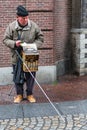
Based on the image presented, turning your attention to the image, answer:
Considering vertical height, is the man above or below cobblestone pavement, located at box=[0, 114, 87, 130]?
above

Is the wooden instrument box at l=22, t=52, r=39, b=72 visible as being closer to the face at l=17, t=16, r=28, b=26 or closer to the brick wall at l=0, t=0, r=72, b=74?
the face at l=17, t=16, r=28, b=26

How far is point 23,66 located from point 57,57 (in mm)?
3657

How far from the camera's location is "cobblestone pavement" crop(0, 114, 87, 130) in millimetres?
7176

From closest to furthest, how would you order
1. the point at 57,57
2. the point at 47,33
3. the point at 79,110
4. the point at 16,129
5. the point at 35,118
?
the point at 16,129 < the point at 35,118 < the point at 79,110 < the point at 47,33 < the point at 57,57

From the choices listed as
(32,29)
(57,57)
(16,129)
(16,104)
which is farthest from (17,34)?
(57,57)

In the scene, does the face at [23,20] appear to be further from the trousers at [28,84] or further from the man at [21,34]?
the trousers at [28,84]

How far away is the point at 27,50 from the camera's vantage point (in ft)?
27.3

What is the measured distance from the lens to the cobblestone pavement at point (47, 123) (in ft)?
23.5

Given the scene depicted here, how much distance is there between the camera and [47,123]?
7395 mm

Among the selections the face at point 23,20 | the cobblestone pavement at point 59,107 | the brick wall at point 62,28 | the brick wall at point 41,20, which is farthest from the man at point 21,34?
the brick wall at point 62,28

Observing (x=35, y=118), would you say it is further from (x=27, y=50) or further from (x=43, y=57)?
(x=43, y=57)

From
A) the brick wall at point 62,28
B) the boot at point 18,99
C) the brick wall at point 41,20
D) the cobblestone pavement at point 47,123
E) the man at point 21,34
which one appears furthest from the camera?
the brick wall at point 62,28

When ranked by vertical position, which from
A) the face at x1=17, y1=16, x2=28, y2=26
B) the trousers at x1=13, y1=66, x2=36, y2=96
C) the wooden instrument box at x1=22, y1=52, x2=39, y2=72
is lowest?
the trousers at x1=13, y1=66, x2=36, y2=96

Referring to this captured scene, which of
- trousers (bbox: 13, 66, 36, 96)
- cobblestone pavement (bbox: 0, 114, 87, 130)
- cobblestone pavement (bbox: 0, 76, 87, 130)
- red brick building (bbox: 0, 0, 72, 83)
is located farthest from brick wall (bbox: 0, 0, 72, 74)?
cobblestone pavement (bbox: 0, 114, 87, 130)
